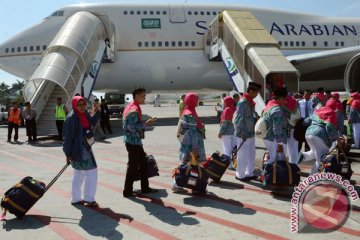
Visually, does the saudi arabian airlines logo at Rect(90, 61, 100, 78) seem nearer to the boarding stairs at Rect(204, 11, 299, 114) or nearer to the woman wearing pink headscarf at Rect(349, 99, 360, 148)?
the boarding stairs at Rect(204, 11, 299, 114)

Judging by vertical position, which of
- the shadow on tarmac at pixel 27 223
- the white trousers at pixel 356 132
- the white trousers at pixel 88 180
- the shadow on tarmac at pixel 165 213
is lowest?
the shadow on tarmac at pixel 27 223

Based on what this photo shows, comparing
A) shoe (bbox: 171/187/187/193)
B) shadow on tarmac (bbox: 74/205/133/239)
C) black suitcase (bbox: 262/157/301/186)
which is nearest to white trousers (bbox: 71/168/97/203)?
shadow on tarmac (bbox: 74/205/133/239)

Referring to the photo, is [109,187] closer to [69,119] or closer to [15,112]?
[69,119]

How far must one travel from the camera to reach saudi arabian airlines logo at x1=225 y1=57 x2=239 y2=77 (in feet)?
55.2

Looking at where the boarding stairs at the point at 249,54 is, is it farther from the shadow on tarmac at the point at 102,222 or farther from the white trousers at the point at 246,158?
the shadow on tarmac at the point at 102,222

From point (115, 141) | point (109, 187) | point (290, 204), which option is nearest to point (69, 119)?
point (109, 187)

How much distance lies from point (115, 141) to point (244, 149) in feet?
25.4

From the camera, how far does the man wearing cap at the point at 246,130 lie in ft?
24.0

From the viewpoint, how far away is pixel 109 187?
7320 millimetres

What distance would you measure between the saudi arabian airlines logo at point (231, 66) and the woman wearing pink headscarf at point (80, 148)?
1138 cm

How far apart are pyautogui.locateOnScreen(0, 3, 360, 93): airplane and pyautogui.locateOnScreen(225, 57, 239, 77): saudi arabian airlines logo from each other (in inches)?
161

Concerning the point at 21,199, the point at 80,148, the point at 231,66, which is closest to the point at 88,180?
the point at 80,148

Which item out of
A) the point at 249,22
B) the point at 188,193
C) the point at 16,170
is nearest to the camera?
the point at 188,193

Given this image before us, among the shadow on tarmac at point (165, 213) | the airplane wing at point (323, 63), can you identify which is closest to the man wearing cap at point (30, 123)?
the shadow on tarmac at point (165, 213)
